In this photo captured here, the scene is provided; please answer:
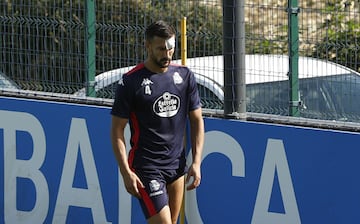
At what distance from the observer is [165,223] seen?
8227mm

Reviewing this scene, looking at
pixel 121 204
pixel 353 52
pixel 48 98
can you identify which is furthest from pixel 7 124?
pixel 353 52

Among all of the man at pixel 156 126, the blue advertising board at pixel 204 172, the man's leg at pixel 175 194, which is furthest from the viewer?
the blue advertising board at pixel 204 172

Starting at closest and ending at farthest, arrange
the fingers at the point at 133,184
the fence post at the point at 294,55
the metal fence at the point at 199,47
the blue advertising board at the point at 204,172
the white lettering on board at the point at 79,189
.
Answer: the fingers at the point at 133,184 → the blue advertising board at the point at 204,172 → the metal fence at the point at 199,47 → the fence post at the point at 294,55 → the white lettering on board at the point at 79,189

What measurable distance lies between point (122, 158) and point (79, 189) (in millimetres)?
2004

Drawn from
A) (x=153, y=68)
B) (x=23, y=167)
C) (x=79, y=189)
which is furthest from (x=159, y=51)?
(x=23, y=167)

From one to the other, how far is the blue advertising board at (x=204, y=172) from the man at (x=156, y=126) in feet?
2.69

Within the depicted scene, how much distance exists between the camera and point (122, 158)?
8.13m

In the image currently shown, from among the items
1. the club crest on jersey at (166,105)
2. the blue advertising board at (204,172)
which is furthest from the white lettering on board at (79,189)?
the club crest on jersey at (166,105)

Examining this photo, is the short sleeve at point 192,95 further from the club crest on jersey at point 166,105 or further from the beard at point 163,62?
the beard at point 163,62

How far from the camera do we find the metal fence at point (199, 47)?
349 inches

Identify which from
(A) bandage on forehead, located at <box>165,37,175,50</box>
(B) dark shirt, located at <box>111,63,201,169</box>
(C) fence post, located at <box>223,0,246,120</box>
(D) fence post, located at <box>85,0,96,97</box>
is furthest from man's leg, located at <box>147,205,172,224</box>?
(D) fence post, located at <box>85,0,96,97</box>

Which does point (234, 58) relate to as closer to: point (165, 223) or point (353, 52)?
point (353, 52)

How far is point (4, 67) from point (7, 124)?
2.22 feet

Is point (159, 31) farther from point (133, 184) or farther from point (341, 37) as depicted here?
point (341, 37)
